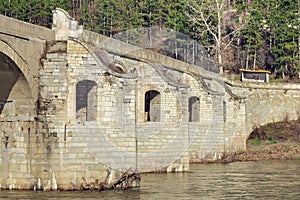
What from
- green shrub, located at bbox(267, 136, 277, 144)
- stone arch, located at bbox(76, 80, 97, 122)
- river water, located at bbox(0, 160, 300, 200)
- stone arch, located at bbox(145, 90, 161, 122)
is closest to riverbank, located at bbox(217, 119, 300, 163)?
green shrub, located at bbox(267, 136, 277, 144)

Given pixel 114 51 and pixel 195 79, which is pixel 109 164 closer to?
pixel 114 51

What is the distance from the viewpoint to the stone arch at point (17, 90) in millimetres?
21867

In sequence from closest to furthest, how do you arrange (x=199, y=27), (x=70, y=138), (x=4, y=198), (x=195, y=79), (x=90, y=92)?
(x=4, y=198)
(x=70, y=138)
(x=90, y=92)
(x=195, y=79)
(x=199, y=27)

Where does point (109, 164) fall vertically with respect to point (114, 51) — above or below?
below

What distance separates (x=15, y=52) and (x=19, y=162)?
11.2 ft

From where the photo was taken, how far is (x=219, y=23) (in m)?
57.9

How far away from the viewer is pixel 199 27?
60.1 m

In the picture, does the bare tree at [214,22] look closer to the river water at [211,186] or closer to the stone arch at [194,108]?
the stone arch at [194,108]

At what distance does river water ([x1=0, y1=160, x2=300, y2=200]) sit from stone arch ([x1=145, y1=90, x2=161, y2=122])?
287 cm

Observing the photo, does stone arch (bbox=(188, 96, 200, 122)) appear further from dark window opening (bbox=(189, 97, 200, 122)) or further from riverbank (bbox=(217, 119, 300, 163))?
riverbank (bbox=(217, 119, 300, 163))

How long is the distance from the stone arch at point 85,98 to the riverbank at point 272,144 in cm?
1408

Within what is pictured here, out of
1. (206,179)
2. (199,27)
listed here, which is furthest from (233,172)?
(199,27)

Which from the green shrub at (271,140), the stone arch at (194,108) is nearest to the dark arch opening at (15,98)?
the stone arch at (194,108)

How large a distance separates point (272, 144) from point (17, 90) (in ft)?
84.8
